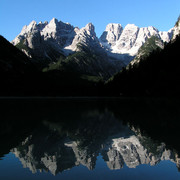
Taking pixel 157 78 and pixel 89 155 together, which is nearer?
pixel 89 155

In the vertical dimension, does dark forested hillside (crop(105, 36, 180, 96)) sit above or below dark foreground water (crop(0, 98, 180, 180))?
above

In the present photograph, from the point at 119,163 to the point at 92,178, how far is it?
11.0 ft

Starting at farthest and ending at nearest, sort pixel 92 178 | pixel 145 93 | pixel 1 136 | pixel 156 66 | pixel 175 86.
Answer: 1. pixel 156 66
2. pixel 145 93
3. pixel 175 86
4. pixel 1 136
5. pixel 92 178

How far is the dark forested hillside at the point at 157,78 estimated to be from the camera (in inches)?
4646

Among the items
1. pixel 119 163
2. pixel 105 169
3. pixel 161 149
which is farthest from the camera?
pixel 161 149

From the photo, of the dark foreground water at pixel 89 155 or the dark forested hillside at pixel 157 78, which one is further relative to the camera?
the dark forested hillside at pixel 157 78

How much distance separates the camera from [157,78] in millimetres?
135000

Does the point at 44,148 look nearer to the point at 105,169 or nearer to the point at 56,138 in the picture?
the point at 56,138

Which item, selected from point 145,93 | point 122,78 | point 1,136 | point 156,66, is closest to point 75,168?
point 1,136

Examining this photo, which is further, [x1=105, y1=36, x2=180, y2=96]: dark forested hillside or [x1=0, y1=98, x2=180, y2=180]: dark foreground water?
[x1=105, y1=36, x2=180, y2=96]: dark forested hillside

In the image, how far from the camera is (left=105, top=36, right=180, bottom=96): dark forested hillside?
118 metres

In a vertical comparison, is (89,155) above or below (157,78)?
below

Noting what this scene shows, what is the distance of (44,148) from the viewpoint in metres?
17.1

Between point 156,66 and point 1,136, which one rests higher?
point 156,66
